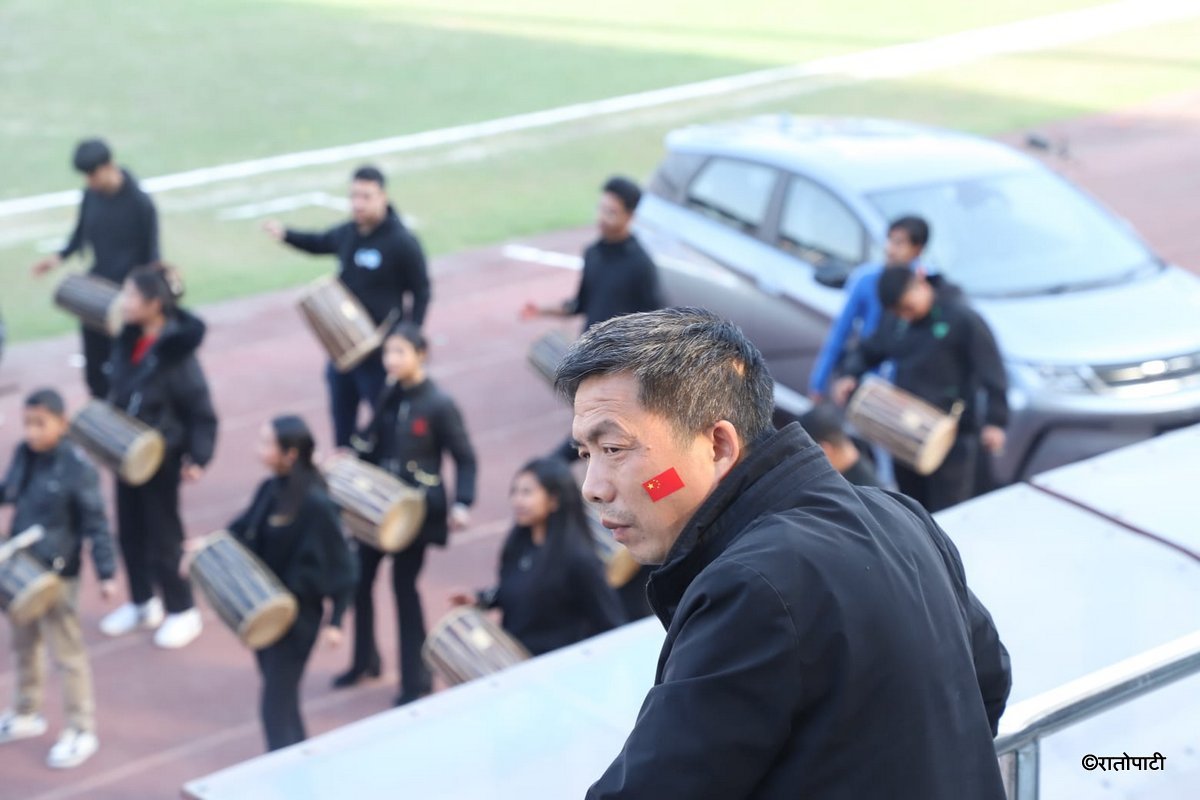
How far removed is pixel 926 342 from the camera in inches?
279

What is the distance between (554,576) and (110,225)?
450 cm

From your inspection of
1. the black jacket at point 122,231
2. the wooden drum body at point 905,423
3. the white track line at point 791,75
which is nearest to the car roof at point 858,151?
the wooden drum body at point 905,423

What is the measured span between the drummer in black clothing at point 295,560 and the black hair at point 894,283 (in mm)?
2661

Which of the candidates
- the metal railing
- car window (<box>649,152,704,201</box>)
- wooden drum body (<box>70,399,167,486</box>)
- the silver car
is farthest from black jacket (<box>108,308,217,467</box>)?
the metal railing

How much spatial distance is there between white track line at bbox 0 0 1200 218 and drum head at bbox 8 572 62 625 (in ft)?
31.0

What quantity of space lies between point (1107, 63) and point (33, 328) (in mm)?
15448

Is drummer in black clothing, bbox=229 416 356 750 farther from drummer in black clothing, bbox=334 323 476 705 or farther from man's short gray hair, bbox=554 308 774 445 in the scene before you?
man's short gray hair, bbox=554 308 774 445

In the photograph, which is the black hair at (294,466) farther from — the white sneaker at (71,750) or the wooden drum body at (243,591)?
the white sneaker at (71,750)

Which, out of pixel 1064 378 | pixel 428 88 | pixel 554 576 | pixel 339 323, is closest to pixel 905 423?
pixel 1064 378

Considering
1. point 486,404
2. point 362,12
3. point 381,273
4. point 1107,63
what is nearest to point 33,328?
point 486,404

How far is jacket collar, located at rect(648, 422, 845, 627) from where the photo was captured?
84.0 inches

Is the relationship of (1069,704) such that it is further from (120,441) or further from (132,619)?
(132,619)

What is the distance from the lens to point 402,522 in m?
6.64

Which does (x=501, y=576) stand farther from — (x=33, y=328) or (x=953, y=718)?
(x=33, y=328)
